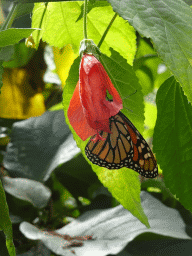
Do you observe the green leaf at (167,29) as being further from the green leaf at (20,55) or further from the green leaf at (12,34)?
the green leaf at (20,55)

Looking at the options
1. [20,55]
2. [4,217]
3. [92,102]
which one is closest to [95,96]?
[92,102]

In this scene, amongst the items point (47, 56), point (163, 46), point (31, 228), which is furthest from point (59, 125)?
point (163, 46)

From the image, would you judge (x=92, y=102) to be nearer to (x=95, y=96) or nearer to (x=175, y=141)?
(x=95, y=96)

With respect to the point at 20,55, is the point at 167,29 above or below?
above

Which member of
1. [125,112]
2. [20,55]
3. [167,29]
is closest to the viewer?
[167,29]

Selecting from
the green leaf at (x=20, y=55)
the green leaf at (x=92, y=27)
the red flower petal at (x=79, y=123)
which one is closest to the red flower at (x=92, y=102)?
the red flower petal at (x=79, y=123)

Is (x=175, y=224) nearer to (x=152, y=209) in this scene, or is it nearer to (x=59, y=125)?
(x=152, y=209)

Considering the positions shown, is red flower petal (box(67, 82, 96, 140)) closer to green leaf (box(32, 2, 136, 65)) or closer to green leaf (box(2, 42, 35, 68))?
green leaf (box(32, 2, 136, 65))
